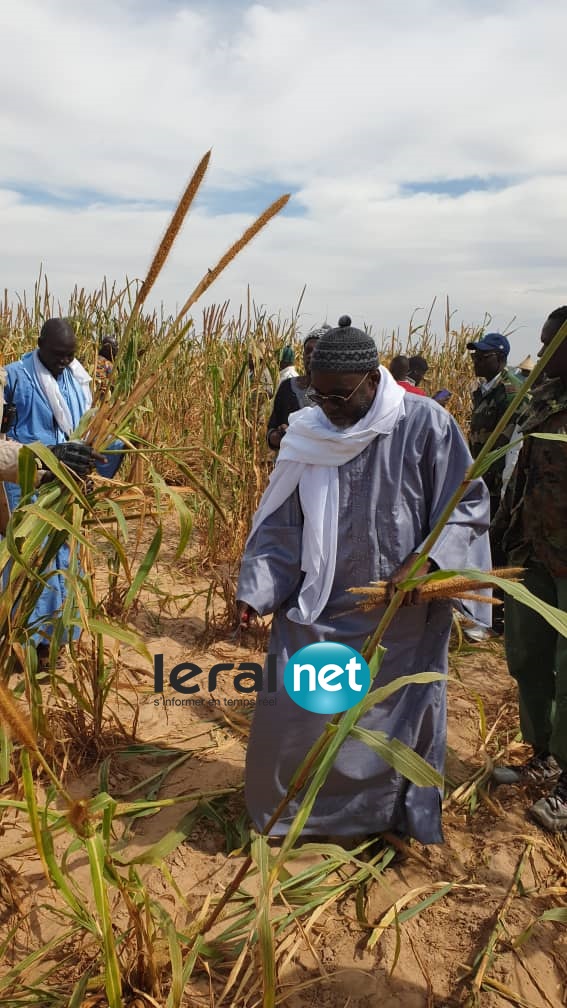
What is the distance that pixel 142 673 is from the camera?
11.0 ft

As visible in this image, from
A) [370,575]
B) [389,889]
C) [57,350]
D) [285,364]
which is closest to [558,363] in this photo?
[370,575]

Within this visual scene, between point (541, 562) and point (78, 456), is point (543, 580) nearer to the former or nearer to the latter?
point (541, 562)

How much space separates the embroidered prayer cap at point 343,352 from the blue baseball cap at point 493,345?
2.64m

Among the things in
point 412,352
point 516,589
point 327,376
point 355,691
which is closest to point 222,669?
point 327,376

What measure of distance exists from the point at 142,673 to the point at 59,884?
81.9 inches

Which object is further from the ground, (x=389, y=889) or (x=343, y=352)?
(x=343, y=352)

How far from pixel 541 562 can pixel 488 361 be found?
7.74 ft

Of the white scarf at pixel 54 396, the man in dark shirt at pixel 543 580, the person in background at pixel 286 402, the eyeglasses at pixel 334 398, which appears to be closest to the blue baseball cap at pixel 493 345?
the person in background at pixel 286 402

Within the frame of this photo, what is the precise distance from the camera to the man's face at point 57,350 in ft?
11.2

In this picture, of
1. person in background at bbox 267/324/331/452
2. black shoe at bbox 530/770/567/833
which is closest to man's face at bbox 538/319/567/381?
black shoe at bbox 530/770/567/833

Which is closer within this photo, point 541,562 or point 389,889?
point 389,889

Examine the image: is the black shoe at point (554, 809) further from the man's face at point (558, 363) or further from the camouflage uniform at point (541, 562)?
the man's face at point (558, 363)

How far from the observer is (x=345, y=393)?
2.11 meters

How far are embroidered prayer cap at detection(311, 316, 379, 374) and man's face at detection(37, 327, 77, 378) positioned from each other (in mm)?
1758
